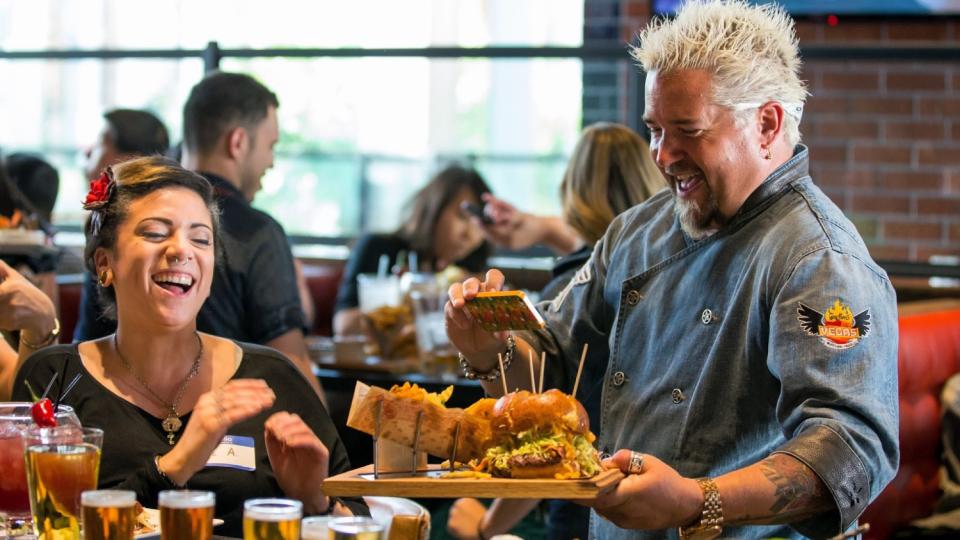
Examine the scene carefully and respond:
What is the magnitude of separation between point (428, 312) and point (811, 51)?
5.01ft

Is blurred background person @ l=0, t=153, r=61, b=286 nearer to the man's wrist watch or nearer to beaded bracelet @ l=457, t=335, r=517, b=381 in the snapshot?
beaded bracelet @ l=457, t=335, r=517, b=381

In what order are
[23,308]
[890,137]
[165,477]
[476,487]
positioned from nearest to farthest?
[476,487], [165,477], [23,308], [890,137]

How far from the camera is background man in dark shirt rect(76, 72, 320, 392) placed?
339cm

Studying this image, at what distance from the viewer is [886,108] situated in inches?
252

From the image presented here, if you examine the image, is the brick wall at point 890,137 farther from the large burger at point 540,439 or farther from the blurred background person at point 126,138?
the large burger at point 540,439

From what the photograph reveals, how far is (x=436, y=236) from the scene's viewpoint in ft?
18.2

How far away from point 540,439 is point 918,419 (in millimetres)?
2523

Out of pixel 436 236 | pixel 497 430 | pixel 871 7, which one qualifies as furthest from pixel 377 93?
pixel 497 430

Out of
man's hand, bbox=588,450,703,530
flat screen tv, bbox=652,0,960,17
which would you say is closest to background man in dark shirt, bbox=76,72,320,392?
man's hand, bbox=588,450,703,530

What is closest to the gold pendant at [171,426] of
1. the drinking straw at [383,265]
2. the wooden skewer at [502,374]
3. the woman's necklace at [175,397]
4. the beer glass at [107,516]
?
the woman's necklace at [175,397]

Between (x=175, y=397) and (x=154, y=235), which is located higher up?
(x=154, y=235)

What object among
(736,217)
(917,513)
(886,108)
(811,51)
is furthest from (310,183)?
(736,217)

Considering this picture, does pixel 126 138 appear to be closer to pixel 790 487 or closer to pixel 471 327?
pixel 471 327

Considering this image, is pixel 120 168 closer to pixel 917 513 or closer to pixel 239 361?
pixel 239 361
